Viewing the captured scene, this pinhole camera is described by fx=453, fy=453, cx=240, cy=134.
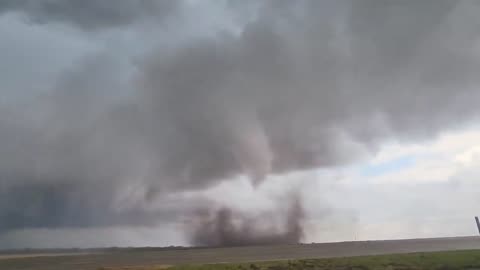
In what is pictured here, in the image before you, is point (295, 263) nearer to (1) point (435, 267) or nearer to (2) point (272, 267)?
(2) point (272, 267)

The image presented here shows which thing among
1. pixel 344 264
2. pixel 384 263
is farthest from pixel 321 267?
pixel 384 263

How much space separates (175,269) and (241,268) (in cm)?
2339

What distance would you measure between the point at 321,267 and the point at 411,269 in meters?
26.6

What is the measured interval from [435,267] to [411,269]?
31.1ft

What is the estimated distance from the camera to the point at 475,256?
154625 millimetres

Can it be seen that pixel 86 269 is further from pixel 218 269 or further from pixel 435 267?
pixel 435 267

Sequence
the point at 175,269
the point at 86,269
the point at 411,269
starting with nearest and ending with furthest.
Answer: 1. the point at 411,269
2. the point at 175,269
3. the point at 86,269

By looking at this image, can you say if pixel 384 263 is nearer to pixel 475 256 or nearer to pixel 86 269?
pixel 475 256

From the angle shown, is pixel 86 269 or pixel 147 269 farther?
pixel 86 269

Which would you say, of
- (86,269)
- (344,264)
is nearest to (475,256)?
(344,264)

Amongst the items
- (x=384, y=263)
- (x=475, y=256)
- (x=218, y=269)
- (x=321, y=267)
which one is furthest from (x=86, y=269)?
(x=475, y=256)

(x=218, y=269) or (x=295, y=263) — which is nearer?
(x=218, y=269)

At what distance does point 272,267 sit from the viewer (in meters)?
144

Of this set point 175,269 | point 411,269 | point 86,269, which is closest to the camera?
point 411,269
